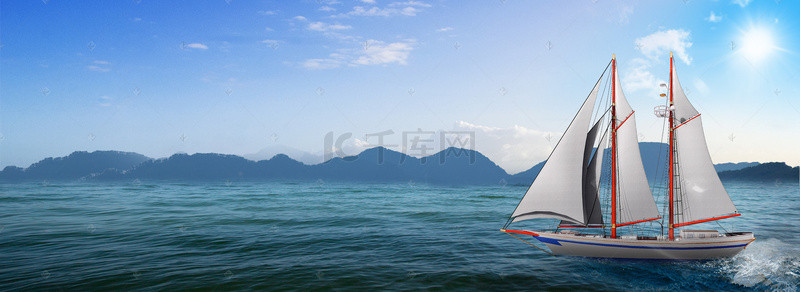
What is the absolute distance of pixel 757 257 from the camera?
77.6ft

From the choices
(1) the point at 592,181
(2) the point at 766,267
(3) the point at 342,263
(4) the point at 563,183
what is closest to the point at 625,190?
(1) the point at 592,181

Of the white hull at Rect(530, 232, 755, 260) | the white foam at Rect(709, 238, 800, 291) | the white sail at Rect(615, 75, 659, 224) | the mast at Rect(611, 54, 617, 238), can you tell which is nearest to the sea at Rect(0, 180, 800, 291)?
the white foam at Rect(709, 238, 800, 291)

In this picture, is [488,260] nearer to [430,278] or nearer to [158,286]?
[430,278]

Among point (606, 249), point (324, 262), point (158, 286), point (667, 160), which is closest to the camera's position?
point (158, 286)

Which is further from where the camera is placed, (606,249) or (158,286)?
(606,249)

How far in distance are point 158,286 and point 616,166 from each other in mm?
24152

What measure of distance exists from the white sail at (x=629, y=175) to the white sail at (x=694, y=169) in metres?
2.38

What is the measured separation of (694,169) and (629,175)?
3754 mm

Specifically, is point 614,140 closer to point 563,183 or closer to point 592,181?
point 592,181

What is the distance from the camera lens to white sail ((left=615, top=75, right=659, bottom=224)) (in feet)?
70.0

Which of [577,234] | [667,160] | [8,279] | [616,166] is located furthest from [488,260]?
[8,279]

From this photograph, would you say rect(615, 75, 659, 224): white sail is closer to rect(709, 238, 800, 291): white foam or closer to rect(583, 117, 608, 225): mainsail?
rect(583, 117, 608, 225): mainsail

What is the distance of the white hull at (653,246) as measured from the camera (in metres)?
19.9

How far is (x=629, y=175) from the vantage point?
22.0 m
